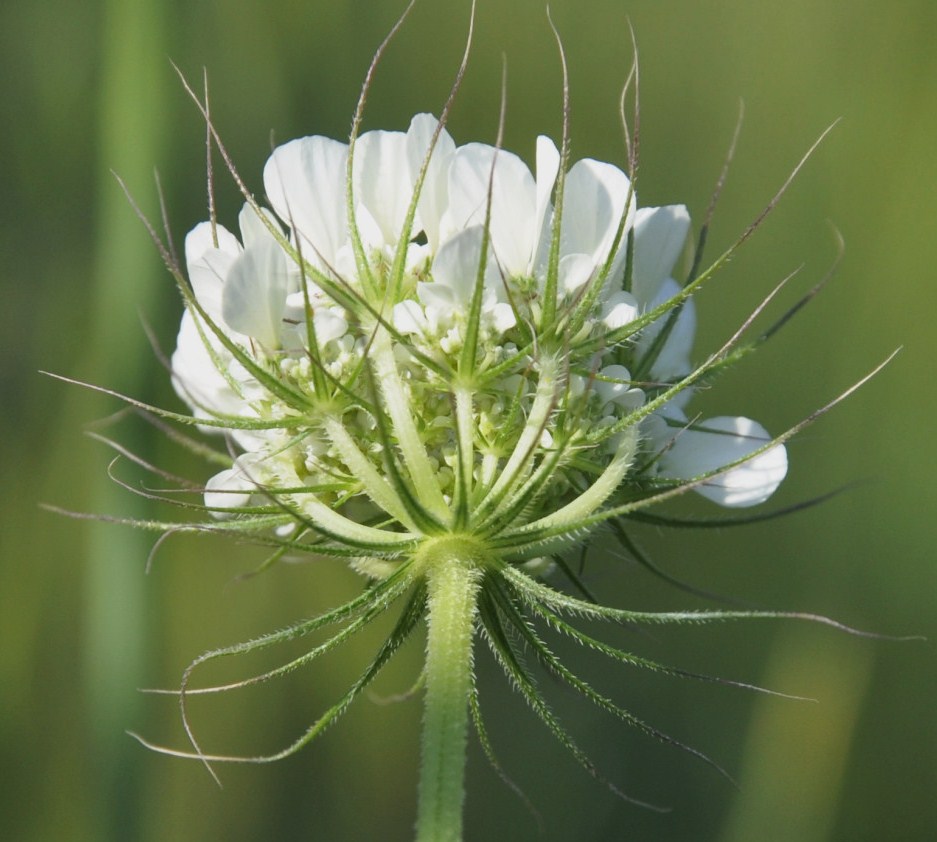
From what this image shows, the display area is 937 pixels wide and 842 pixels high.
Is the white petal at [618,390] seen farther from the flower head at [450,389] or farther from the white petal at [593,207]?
the white petal at [593,207]

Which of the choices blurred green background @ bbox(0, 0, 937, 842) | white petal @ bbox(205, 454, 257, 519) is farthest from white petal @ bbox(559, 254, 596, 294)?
blurred green background @ bbox(0, 0, 937, 842)

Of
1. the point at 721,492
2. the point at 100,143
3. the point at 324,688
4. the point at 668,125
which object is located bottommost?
the point at 324,688

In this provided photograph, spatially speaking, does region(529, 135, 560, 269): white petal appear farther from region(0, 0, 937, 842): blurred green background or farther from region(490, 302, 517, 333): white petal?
region(0, 0, 937, 842): blurred green background

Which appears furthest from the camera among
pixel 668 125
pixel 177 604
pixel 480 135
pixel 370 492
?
pixel 668 125

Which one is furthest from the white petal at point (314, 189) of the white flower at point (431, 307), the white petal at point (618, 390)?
the white petal at point (618, 390)

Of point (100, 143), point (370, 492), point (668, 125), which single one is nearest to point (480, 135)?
point (668, 125)

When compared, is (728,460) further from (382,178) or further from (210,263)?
(210,263)

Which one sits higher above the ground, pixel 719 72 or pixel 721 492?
pixel 719 72

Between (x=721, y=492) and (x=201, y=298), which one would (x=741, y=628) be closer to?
(x=721, y=492)
